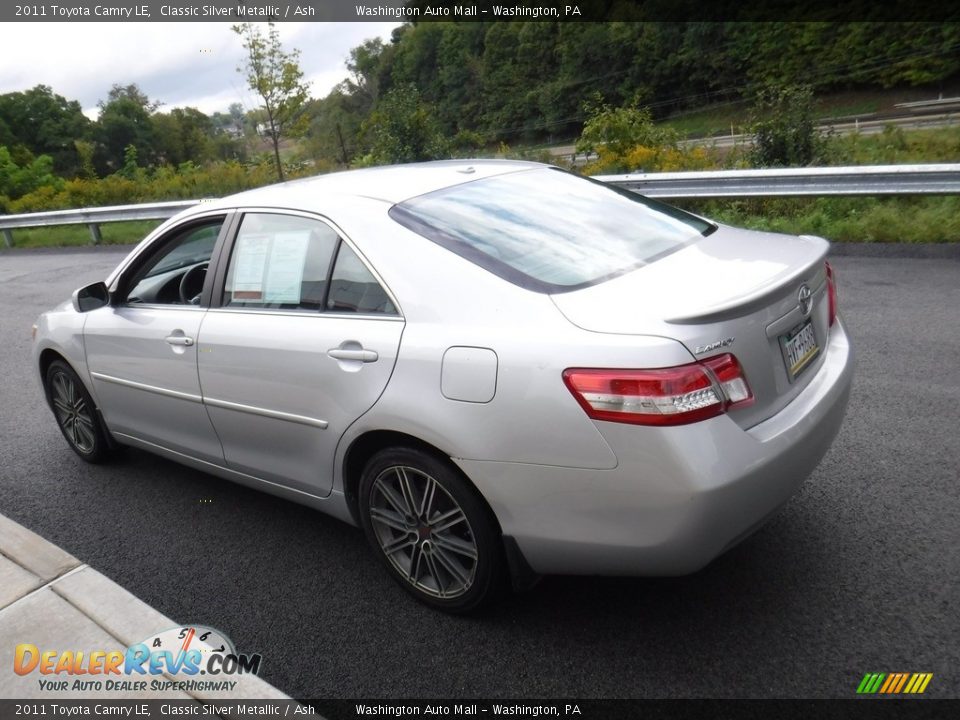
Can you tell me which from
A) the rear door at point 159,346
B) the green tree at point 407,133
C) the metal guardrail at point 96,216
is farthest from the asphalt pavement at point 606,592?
the metal guardrail at point 96,216

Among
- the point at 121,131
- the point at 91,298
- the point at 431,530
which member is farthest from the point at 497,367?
the point at 121,131

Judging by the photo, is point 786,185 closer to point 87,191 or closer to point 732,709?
point 732,709

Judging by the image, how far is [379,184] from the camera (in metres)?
3.41

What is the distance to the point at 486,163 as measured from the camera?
12.7ft

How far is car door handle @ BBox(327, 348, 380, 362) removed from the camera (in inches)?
113

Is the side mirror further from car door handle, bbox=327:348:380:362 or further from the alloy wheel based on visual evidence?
the alloy wheel

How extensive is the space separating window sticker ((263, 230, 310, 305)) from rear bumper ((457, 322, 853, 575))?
122cm

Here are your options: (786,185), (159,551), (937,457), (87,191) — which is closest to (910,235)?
(786,185)

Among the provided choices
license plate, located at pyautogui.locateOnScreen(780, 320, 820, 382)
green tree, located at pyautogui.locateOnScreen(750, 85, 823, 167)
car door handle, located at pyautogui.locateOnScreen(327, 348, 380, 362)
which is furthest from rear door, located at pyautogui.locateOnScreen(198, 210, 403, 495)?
green tree, located at pyautogui.locateOnScreen(750, 85, 823, 167)

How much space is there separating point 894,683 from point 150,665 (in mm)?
2425

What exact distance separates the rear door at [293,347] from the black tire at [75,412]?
1.41 metres

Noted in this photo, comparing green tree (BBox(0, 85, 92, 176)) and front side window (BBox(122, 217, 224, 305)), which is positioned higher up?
green tree (BBox(0, 85, 92, 176))

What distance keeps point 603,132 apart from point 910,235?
6.13 meters

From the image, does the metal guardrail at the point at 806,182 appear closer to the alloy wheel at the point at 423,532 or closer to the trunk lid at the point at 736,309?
the trunk lid at the point at 736,309
